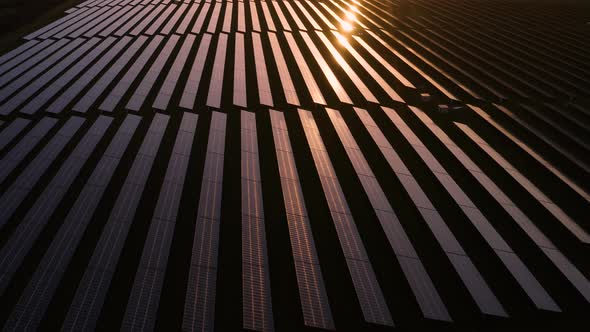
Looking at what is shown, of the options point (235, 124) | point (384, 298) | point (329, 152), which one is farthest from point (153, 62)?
point (384, 298)

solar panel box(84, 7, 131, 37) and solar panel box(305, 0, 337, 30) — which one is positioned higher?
solar panel box(305, 0, 337, 30)

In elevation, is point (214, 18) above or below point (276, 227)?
above

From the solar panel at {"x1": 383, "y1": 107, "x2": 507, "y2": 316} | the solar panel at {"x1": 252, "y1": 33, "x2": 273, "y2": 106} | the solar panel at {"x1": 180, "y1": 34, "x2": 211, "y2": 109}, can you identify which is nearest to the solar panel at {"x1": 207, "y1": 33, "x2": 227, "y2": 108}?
the solar panel at {"x1": 180, "y1": 34, "x2": 211, "y2": 109}

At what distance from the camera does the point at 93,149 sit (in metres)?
12.4

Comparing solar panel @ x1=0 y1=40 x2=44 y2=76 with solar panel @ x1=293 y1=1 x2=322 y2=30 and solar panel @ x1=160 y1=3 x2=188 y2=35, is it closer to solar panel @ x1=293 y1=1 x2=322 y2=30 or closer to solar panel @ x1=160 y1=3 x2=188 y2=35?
solar panel @ x1=160 y1=3 x2=188 y2=35

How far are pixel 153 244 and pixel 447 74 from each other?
1880 centimetres

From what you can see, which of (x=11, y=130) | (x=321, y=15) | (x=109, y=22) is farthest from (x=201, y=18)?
(x=11, y=130)

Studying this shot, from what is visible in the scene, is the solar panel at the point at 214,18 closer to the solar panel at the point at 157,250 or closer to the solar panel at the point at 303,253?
the solar panel at the point at 157,250

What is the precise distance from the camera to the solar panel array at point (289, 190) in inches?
305

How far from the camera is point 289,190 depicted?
1085 centimetres

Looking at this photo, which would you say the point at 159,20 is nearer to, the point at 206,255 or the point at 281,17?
the point at 281,17

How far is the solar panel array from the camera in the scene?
7734mm

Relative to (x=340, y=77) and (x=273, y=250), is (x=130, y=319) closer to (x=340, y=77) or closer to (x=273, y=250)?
(x=273, y=250)

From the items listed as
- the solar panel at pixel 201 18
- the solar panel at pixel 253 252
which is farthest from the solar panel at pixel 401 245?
the solar panel at pixel 201 18
